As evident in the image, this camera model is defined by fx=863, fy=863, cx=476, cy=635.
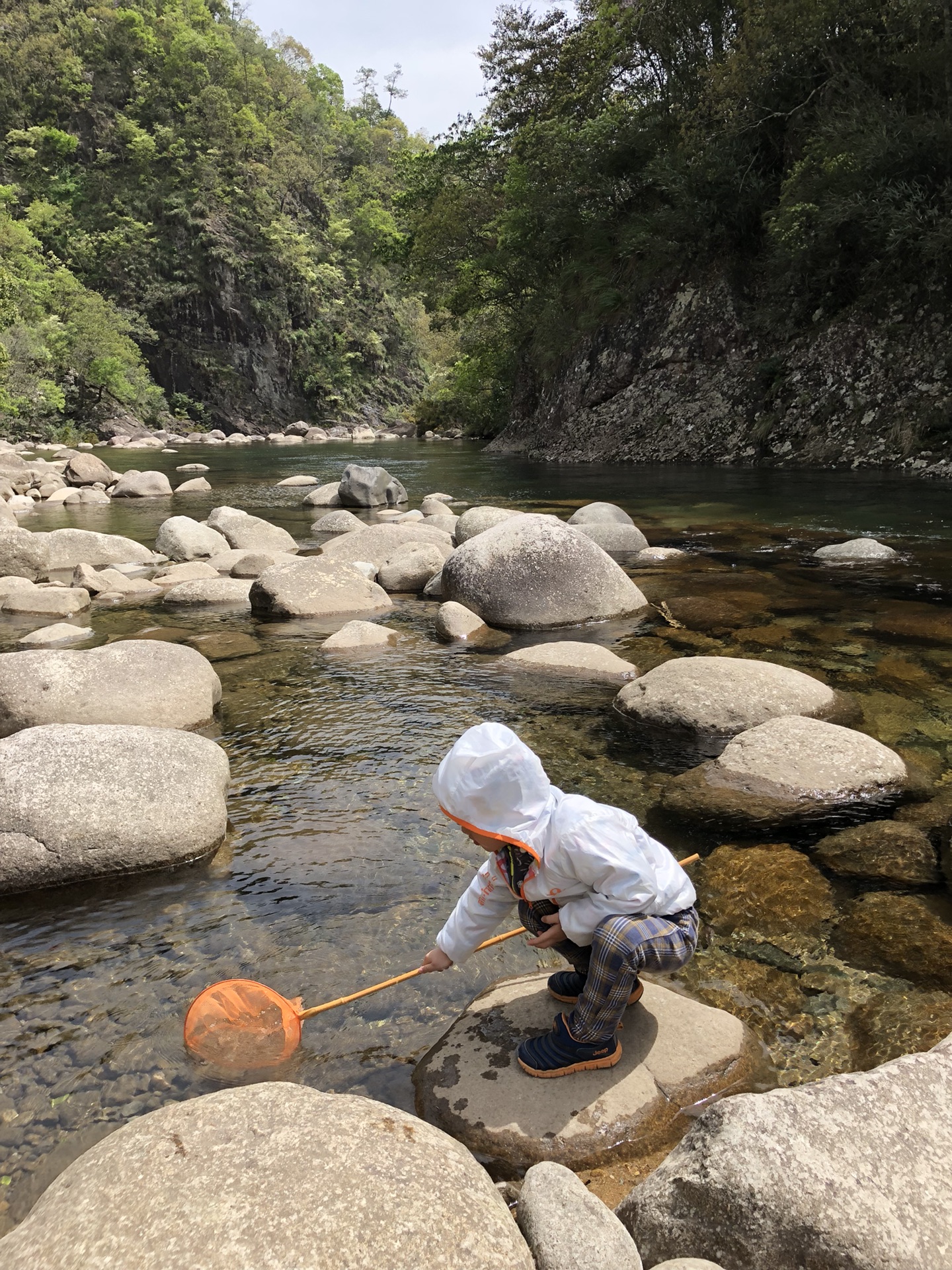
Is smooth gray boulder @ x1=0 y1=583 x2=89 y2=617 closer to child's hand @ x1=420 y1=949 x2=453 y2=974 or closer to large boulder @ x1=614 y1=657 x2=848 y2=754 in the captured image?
large boulder @ x1=614 y1=657 x2=848 y2=754

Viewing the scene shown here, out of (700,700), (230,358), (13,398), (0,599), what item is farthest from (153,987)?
(230,358)

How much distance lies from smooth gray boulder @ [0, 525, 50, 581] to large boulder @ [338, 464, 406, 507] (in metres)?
7.08

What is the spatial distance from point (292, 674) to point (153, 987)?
11.8 ft

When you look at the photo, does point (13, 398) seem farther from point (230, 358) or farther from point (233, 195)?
point (233, 195)

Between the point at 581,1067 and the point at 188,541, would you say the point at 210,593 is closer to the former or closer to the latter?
the point at 188,541

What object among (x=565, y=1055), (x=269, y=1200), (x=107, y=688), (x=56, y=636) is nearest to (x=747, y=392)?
(x=56, y=636)

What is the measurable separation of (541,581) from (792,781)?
13.2 ft

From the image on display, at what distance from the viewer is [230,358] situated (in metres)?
56.3

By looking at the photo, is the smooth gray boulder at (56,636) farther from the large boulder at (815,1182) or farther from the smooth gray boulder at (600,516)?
the large boulder at (815,1182)

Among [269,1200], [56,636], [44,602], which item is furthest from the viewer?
[44,602]

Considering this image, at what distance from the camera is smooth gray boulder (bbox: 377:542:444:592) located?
955 cm

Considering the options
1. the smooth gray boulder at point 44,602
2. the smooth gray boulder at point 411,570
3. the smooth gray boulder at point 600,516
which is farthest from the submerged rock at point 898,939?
the smooth gray boulder at point 600,516

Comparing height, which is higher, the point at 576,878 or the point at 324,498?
the point at 576,878

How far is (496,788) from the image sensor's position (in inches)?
97.5
